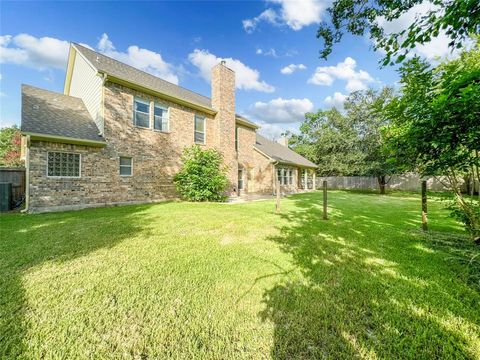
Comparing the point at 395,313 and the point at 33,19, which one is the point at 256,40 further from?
the point at 395,313

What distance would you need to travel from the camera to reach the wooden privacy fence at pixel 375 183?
21.3m

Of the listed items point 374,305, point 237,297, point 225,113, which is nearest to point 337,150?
point 225,113

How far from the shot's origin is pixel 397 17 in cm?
389

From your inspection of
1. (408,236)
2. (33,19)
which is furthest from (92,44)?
(408,236)

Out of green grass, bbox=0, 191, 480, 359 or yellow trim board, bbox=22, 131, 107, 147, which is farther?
yellow trim board, bbox=22, 131, 107, 147

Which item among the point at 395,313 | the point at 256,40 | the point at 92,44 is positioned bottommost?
the point at 395,313

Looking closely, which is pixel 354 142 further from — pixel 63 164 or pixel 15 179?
pixel 15 179

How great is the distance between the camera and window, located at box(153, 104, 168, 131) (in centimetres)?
1155

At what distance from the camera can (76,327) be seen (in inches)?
77.4

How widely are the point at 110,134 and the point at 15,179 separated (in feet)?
17.3

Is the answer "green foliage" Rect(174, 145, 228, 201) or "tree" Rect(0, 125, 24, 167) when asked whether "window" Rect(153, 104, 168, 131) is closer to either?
"green foliage" Rect(174, 145, 228, 201)

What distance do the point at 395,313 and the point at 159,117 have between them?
12463mm

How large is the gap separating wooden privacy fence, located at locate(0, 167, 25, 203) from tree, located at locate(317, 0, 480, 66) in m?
14.1

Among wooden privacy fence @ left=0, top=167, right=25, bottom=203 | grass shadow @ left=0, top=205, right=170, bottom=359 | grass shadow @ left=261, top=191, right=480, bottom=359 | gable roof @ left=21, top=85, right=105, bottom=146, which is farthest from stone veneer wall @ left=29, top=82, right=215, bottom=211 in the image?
grass shadow @ left=261, top=191, right=480, bottom=359
